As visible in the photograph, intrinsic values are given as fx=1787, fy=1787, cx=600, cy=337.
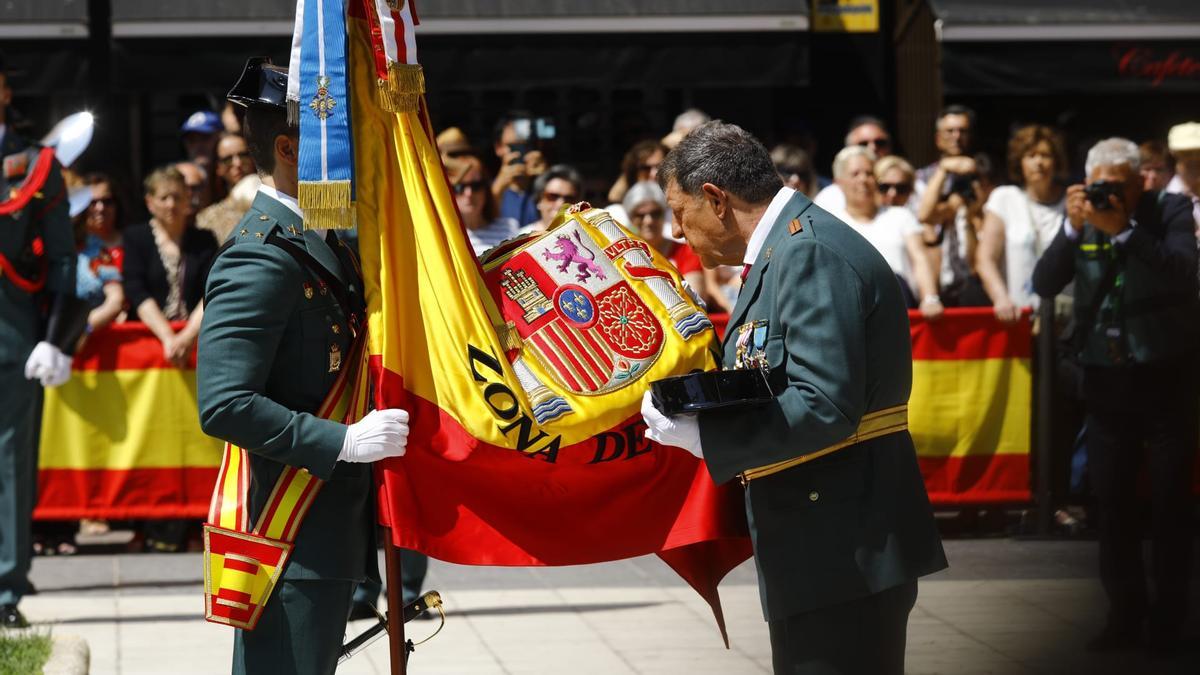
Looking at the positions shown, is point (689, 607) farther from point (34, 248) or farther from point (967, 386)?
point (34, 248)

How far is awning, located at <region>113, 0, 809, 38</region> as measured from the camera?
11617mm

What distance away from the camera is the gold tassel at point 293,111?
4.03 metres

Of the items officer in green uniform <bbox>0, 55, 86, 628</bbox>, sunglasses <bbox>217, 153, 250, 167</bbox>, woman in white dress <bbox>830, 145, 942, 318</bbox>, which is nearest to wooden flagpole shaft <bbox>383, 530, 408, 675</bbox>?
officer in green uniform <bbox>0, 55, 86, 628</bbox>

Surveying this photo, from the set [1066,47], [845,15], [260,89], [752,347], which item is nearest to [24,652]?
[260,89]

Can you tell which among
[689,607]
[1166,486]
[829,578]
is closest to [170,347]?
[689,607]

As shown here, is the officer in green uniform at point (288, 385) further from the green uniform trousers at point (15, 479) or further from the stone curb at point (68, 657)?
the green uniform trousers at point (15, 479)

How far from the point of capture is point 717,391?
3666mm

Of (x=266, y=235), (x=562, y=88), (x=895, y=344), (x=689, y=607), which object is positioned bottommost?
(x=689, y=607)

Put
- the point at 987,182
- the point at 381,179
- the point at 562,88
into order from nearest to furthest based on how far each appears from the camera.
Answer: the point at 381,179, the point at 987,182, the point at 562,88

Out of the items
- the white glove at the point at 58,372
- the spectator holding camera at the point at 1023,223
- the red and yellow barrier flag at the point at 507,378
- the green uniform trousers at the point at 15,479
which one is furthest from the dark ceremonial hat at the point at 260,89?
the spectator holding camera at the point at 1023,223

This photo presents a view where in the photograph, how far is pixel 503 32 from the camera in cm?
1189

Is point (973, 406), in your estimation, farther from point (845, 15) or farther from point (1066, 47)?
point (845, 15)

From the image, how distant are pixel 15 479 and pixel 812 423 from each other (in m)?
4.54

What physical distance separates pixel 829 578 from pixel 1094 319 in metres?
3.57
